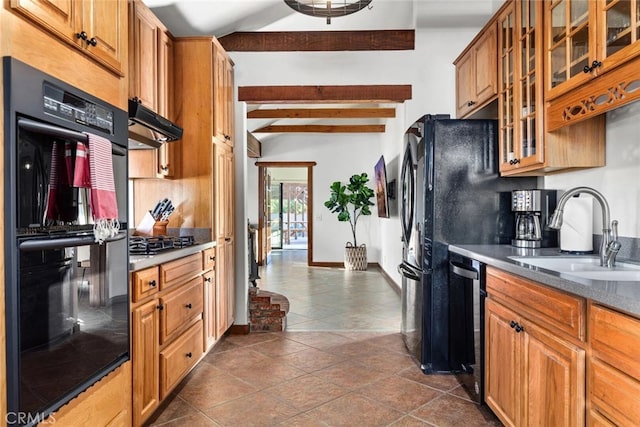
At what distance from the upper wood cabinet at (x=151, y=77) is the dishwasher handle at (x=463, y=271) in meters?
2.05

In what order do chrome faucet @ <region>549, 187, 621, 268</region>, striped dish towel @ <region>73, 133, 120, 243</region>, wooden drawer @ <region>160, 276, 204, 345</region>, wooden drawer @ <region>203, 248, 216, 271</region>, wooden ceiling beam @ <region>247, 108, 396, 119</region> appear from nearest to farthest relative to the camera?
striped dish towel @ <region>73, 133, 120, 243</region>, chrome faucet @ <region>549, 187, 621, 268</region>, wooden drawer @ <region>160, 276, 204, 345</region>, wooden drawer @ <region>203, 248, 216, 271</region>, wooden ceiling beam @ <region>247, 108, 396, 119</region>

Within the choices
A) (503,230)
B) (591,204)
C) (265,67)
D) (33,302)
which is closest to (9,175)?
(33,302)

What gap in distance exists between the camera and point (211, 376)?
2.86m

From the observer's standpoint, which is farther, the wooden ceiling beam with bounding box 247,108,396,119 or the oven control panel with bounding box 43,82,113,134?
the wooden ceiling beam with bounding box 247,108,396,119

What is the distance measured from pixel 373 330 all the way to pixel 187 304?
193 centimetres

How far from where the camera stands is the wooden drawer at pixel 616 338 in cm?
113

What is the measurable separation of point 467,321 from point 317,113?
14.4 feet

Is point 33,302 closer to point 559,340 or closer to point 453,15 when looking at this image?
point 559,340

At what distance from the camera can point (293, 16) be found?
3.69 metres

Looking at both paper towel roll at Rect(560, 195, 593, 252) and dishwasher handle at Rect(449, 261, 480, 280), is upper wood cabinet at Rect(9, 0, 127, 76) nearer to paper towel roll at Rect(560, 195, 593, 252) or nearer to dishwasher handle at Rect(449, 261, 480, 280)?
dishwasher handle at Rect(449, 261, 480, 280)

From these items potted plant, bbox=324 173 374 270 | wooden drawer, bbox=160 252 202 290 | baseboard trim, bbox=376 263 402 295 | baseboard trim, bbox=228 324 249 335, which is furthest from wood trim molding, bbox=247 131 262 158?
wooden drawer, bbox=160 252 202 290

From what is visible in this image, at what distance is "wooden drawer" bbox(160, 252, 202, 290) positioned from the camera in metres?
2.26

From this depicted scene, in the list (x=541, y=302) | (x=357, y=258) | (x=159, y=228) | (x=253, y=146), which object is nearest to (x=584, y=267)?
(x=541, y=302)

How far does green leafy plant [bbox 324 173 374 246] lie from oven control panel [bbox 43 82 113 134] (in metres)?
6.45
